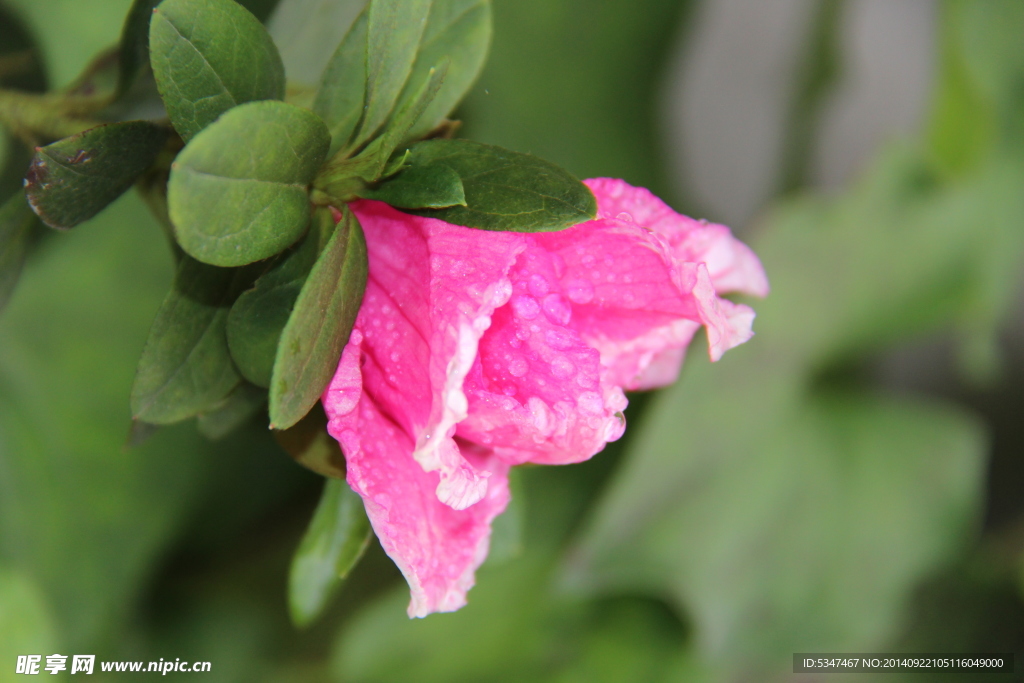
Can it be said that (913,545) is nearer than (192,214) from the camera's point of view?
No

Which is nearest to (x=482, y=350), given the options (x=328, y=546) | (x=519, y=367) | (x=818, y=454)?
(x=519, y=367)

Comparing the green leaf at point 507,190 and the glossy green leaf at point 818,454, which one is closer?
the green leaf at point 507,190

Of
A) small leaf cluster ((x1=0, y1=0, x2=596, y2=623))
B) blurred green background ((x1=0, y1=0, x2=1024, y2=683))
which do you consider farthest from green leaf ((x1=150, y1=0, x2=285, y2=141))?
blurred green background ((x1=0, y1=0, x2=1024, y2=683))

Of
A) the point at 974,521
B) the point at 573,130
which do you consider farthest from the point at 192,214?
the point at 974,521

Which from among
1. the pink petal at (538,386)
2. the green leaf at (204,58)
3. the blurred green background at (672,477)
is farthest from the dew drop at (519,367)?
the blurred green background at (672,477)

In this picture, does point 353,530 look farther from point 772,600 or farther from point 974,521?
point 974,521

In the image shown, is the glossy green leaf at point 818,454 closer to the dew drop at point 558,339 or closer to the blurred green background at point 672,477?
the blurred green background at point 672,477

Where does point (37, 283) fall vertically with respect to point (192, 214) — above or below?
below
